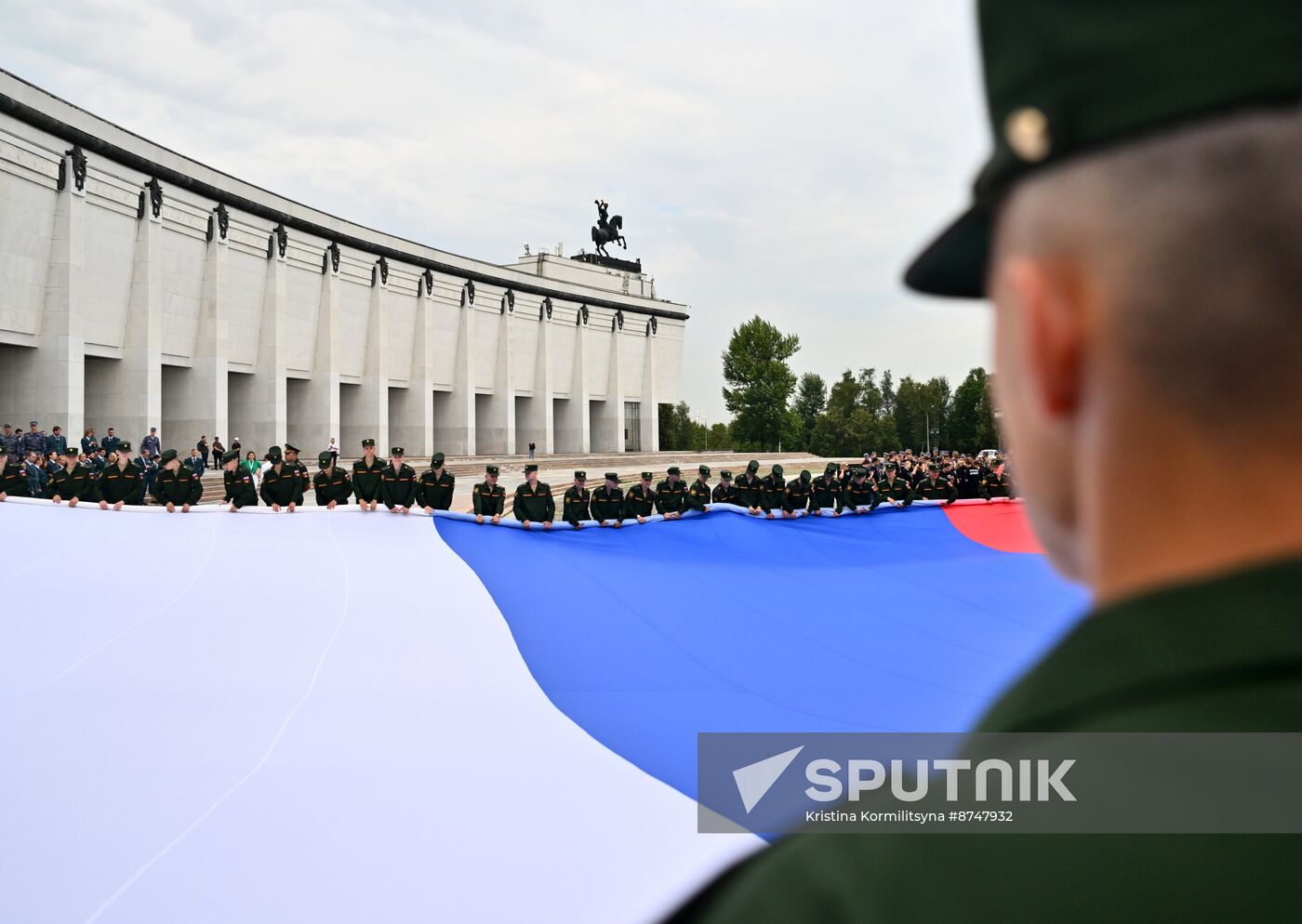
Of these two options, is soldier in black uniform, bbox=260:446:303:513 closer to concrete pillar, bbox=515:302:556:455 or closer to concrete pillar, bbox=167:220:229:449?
concrete pillar, bbox=167:220:229:449

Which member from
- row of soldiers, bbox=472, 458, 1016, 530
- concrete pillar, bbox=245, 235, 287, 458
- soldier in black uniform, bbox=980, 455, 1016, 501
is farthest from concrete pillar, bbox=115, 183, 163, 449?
soldier in black uniform, bbox=980, 455, 1016, 501

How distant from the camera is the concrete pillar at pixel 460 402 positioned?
54719mm

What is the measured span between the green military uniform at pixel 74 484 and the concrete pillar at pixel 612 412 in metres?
53.0

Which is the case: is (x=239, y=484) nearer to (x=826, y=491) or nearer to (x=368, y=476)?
(x=368, y=476)

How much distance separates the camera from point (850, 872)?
1.86ft

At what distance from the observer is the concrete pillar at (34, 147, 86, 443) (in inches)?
1067

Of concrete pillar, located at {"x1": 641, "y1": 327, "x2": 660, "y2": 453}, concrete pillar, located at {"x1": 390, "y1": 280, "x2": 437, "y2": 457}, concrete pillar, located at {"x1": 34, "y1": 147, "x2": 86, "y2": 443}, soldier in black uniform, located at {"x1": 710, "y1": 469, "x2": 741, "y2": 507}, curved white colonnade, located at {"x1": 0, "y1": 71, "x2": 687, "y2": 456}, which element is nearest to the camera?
soldier in black uniform, located at {"x1": 710, "y1": 469, "x2": 741, "y2": 507}

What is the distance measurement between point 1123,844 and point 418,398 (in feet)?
174

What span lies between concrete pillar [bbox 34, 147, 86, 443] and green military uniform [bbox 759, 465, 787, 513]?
2229 cm

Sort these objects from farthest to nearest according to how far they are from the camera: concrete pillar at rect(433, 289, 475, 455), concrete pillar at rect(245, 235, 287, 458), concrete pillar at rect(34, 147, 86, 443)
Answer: concrete pillar at rect(433, 289, 475, 455) < concrete pillar at rect(245, 235, 287, 458) < concrete pillar at rect(34, 147, 86, 443)

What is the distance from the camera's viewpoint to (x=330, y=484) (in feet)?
40.6

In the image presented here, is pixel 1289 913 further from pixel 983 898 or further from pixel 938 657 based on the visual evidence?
pixel 938 657

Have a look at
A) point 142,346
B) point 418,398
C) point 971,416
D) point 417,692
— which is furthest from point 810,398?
point 417,692

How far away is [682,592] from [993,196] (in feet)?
22.2
